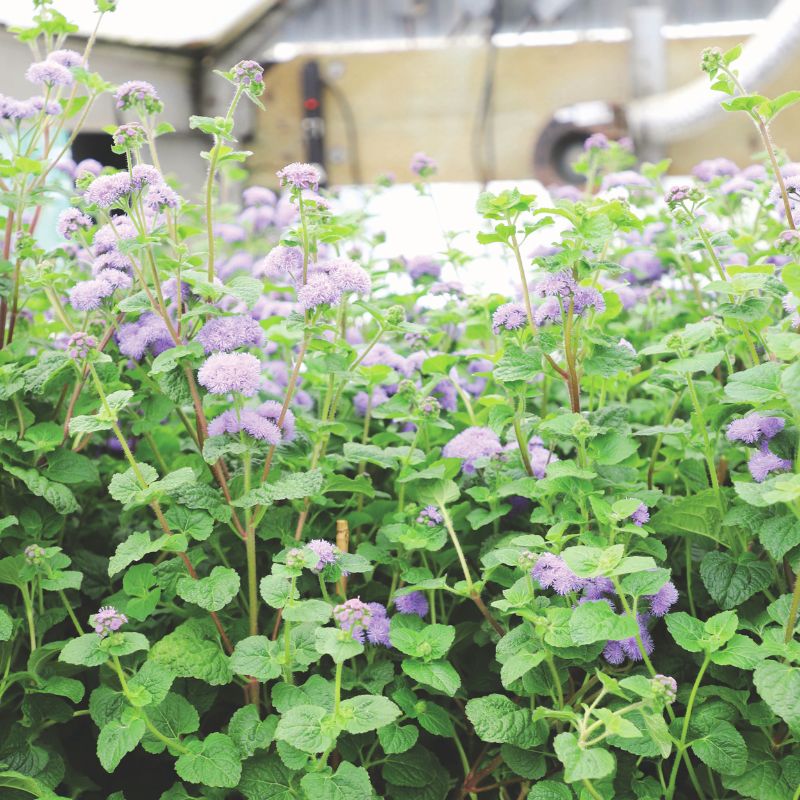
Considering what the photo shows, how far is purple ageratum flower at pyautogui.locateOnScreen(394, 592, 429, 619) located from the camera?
1162 millimetres

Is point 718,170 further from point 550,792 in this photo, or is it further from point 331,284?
point 550,792

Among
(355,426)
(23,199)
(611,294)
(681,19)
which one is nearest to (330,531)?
(355,426)

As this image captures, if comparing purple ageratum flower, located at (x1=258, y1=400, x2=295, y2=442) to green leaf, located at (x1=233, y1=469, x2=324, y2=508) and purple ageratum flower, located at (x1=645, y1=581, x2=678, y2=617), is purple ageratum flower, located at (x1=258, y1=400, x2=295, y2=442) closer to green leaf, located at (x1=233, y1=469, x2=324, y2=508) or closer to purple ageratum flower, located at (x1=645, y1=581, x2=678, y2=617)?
green leaf, located at (x1=233, y1=469, x2=324, y2=508)

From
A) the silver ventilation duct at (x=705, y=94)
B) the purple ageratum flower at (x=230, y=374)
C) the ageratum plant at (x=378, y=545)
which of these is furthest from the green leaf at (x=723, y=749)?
the silver ventilation duct at (x=705, y=94)

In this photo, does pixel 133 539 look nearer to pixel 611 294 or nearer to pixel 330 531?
pixel 330 531

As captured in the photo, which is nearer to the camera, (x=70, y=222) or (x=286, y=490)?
(x=286, y=490)

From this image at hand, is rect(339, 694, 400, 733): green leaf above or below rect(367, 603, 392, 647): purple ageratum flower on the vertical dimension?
below

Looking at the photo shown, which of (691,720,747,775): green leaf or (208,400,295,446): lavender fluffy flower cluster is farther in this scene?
(208,400,295,446): lavender fluffy flower cluster

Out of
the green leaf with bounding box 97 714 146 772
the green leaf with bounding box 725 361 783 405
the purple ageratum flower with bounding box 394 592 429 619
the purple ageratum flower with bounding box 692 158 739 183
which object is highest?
the purple ageratum flower with bounding box 692 158 739 183

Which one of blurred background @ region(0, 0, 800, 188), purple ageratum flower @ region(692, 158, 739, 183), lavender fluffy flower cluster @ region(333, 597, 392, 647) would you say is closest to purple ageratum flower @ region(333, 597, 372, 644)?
lavender fluffy flower cluster @ region(333, 597, 392, 647)

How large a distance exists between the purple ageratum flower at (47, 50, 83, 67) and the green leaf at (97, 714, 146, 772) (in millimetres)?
971

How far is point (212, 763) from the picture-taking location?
102 cm

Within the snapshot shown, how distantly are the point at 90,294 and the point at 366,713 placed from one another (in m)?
0.65

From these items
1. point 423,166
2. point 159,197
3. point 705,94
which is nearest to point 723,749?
point 159,197
